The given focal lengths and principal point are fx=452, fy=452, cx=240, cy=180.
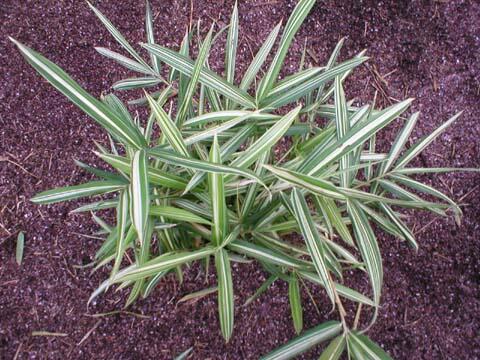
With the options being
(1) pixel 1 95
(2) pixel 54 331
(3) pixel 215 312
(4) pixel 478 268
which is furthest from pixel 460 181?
(1) pixel 1 95

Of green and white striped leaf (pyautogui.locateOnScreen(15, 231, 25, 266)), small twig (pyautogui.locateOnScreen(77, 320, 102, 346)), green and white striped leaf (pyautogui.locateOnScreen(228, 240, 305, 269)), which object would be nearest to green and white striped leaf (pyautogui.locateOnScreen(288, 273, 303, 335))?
green and white striped leaf (pyautogui.locateOnScreen(228, 240, 305, 269))

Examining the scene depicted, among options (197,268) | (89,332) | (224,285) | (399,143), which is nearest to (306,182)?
(224,285)

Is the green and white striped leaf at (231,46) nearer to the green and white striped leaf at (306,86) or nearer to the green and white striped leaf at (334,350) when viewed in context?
the green and white striped leaf at (306,86)

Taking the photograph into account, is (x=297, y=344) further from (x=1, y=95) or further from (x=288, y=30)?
(x=1, y=95)

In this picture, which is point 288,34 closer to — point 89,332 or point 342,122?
point 342,122

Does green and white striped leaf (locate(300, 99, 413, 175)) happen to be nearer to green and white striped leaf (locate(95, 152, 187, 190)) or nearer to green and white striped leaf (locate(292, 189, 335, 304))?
green and white striped leaf (locate(292, 189, 335, 304))

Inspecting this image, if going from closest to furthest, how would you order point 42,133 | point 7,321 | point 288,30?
point 288,30 → point 7,321 → point 42,133
